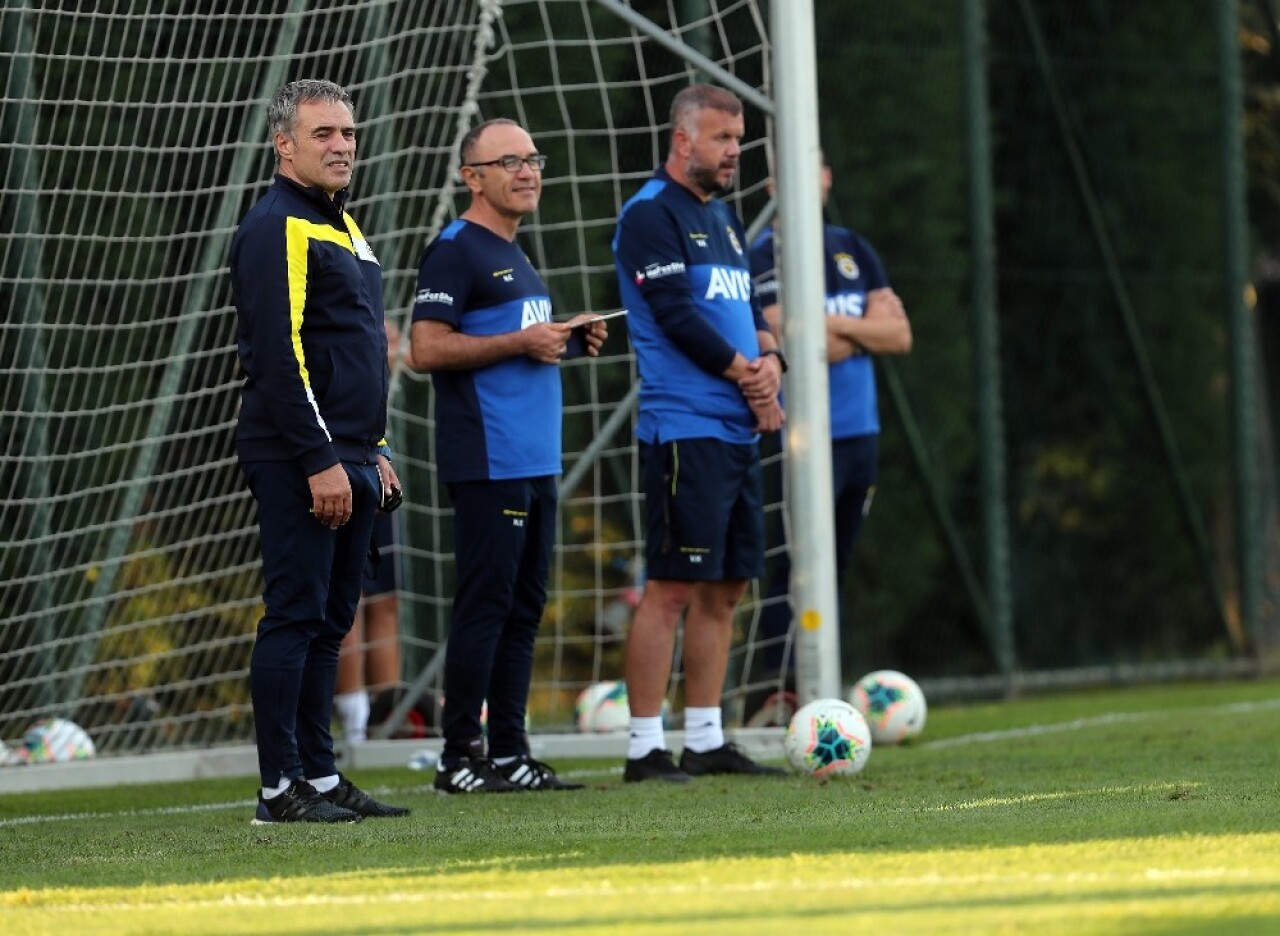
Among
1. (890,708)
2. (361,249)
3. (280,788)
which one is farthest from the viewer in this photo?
(890,708)

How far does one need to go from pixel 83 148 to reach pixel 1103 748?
164 inches

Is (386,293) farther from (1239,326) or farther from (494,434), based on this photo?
(1239,326)

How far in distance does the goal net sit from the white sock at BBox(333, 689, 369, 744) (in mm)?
234

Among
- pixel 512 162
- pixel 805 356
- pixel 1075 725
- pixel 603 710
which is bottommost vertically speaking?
pixel 1075 725

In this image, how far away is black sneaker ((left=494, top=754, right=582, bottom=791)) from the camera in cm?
704

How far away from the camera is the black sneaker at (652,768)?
7.12m

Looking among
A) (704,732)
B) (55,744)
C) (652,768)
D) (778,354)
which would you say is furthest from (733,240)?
(55,744)

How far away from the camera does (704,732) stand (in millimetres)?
7352

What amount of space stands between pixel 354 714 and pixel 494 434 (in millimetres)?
2390

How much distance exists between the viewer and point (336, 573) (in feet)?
20.7

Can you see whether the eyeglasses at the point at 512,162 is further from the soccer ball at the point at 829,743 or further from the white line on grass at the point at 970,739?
the white line on grass at the point at 970,739

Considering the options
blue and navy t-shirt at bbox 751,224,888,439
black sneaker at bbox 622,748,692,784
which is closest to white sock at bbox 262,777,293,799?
black sneaker at bbox 622,748,692,784

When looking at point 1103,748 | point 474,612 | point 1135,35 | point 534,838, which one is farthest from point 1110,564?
point 534,838

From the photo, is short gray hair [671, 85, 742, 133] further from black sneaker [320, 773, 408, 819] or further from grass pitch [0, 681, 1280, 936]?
black sneaker [320, 773, 408, 819]
